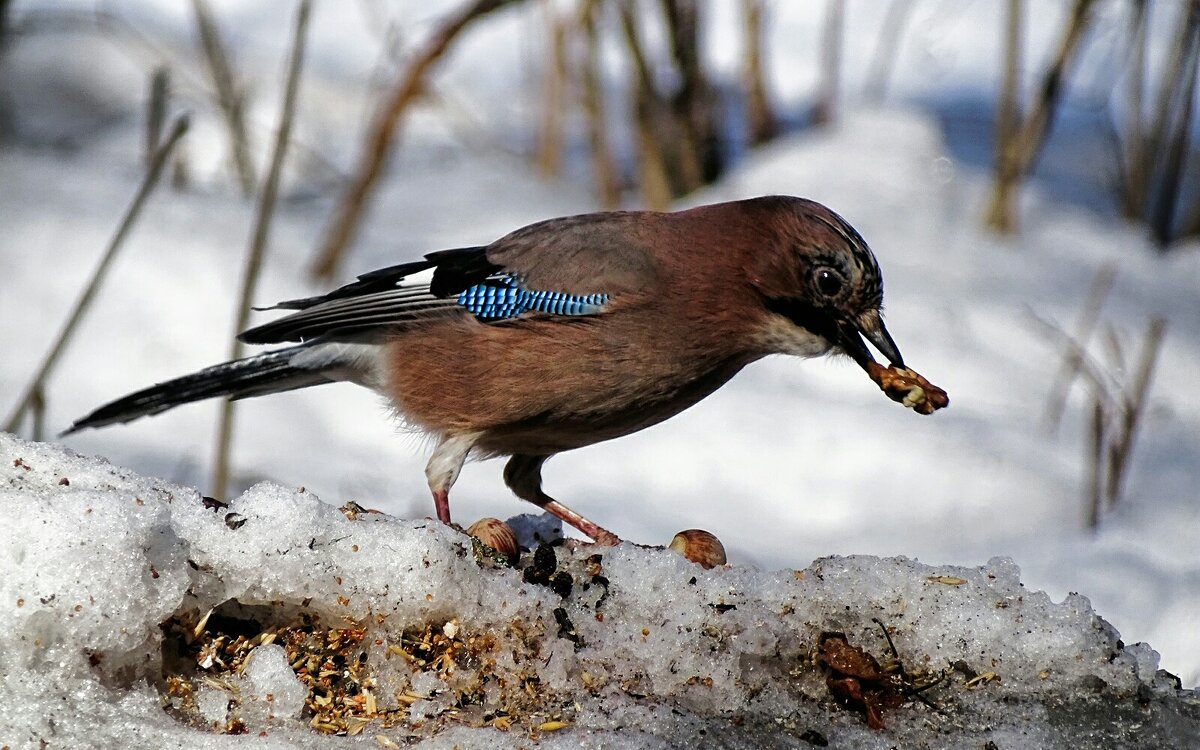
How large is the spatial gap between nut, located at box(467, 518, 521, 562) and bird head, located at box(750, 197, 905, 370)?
752 millimetres

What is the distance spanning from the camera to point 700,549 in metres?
2.47

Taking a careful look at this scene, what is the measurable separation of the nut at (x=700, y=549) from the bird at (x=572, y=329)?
22 cm

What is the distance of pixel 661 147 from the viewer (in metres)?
6.06

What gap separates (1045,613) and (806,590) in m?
0.37

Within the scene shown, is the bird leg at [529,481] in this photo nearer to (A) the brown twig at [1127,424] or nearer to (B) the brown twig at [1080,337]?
(A) the brown twig at [1127,424]

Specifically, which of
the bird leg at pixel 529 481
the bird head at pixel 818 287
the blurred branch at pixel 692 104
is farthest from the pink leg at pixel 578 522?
the blurred branch at pixel 692 104

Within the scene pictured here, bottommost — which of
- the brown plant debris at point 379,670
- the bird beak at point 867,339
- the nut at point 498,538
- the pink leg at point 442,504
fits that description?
the brown plant debris at point 379,670

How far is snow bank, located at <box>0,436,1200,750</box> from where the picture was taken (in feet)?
6.17

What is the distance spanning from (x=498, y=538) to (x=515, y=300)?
840mm

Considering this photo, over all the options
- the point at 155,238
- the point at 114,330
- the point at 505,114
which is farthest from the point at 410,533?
the point at 505,114

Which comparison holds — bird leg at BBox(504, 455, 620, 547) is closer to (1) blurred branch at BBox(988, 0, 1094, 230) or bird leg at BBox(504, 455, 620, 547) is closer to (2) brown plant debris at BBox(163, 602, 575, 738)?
(2) brown plant debris at BBox(163, 602, 575, 738)

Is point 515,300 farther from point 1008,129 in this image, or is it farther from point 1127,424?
point 1008,129

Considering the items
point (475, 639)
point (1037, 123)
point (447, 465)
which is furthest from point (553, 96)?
point (475, 639)

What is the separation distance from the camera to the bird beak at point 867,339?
272 centimetres
